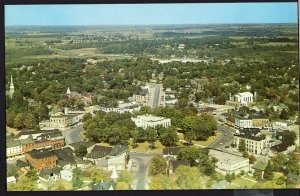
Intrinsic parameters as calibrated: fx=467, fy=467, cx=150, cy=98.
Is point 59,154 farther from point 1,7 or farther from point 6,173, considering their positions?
point 1,7

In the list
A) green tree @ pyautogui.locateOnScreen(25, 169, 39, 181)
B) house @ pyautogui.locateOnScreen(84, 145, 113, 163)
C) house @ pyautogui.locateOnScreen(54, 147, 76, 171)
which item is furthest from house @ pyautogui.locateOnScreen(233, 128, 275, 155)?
green tree @ pyautogui.locateOnScreen(25, 169, 39, 181)

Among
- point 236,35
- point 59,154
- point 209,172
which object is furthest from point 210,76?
point 59,154

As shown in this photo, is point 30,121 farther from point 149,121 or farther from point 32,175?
point 149,121

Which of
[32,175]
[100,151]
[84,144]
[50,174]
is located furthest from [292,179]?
[32,175]

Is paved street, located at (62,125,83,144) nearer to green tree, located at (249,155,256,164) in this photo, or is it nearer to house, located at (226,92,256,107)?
house, located at (226,92,256,107)

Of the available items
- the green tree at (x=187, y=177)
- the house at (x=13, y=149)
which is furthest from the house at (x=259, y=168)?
the house at (x=13, y=149)

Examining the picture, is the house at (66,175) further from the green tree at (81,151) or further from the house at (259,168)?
the house at (259,168)
